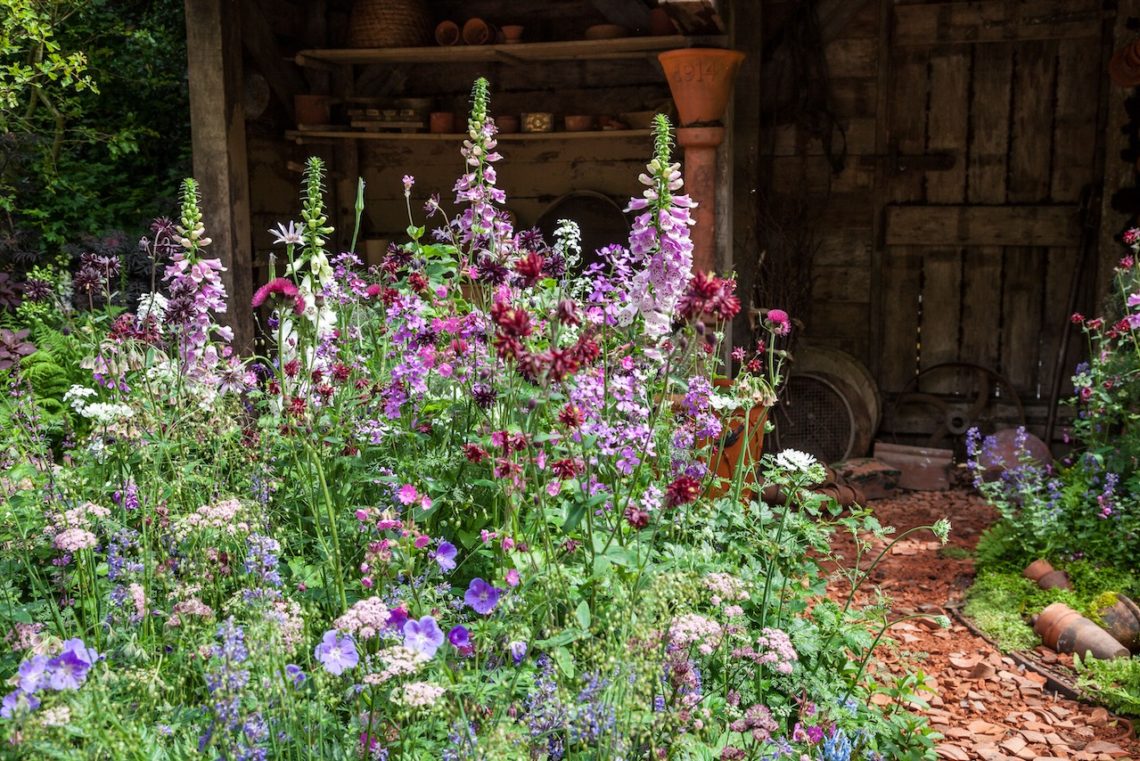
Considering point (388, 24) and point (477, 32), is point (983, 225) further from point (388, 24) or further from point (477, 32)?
point (388, 24)

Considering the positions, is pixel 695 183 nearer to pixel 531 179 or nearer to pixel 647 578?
pixel 531 179

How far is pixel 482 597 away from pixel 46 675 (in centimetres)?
70

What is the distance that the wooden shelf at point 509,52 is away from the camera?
6000 millimetres

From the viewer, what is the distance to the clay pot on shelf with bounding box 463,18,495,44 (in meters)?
6.35

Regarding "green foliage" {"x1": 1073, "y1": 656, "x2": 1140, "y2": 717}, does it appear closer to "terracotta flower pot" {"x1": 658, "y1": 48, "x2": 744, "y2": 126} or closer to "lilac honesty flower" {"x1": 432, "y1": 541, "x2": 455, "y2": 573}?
"lilac honesty flower" {"x1": 432, "y1": 541, "x2": 455, "y2": 573}

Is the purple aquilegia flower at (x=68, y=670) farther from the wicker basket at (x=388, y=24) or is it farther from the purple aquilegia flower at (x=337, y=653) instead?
the wicker basket at (x=388, y=24)

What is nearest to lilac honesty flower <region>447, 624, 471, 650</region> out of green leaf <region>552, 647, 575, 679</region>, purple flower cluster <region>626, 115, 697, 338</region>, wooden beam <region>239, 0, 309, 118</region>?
green leaf <region>552, 647, 575, 679</region>

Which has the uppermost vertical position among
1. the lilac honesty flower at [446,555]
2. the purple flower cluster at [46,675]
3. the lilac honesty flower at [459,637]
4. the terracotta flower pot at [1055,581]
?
the purple flower cluster at [46,675]

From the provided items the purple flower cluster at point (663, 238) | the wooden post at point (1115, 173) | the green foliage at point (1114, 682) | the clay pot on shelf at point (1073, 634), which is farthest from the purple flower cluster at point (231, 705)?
the wooden post at point (1115, 173)

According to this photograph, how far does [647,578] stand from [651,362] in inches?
30.7

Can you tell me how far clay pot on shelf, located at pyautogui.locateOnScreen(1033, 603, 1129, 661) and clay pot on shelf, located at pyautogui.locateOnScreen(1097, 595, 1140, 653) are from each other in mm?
38

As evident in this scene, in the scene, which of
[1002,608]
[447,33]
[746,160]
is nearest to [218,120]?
[447,33]

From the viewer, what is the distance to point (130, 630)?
211 centimetres

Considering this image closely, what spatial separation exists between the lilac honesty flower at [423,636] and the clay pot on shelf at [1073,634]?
282cm
